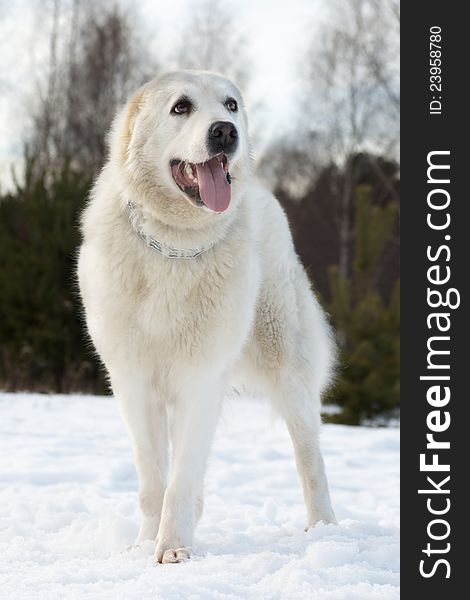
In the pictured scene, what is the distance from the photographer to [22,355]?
996 cm

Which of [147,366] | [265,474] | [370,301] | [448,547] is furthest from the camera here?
[370,301]

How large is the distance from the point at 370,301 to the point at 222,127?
6.97 metres

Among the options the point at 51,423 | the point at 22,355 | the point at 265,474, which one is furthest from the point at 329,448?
the point at 22,355

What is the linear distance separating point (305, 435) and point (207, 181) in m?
1.34

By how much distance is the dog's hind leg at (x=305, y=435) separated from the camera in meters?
3.73

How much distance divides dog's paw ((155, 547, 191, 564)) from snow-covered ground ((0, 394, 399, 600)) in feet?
0.14

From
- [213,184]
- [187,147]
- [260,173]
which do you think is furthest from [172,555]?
[260,173]

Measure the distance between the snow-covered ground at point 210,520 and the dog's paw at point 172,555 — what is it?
0.14ft

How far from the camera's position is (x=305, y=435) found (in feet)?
12.5

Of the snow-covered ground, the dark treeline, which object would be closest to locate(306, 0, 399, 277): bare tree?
the dark treeline

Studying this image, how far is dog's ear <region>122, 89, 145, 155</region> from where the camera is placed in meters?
3.26

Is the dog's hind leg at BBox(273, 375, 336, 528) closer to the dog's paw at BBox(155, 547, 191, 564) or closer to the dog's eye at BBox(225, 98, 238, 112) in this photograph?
the dog's paw at BBox(155, 547, 191, 564)

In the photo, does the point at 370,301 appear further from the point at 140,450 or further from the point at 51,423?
the point at 140,450

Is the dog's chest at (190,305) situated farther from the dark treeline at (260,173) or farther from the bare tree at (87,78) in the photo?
the bare tree at (87,78)
